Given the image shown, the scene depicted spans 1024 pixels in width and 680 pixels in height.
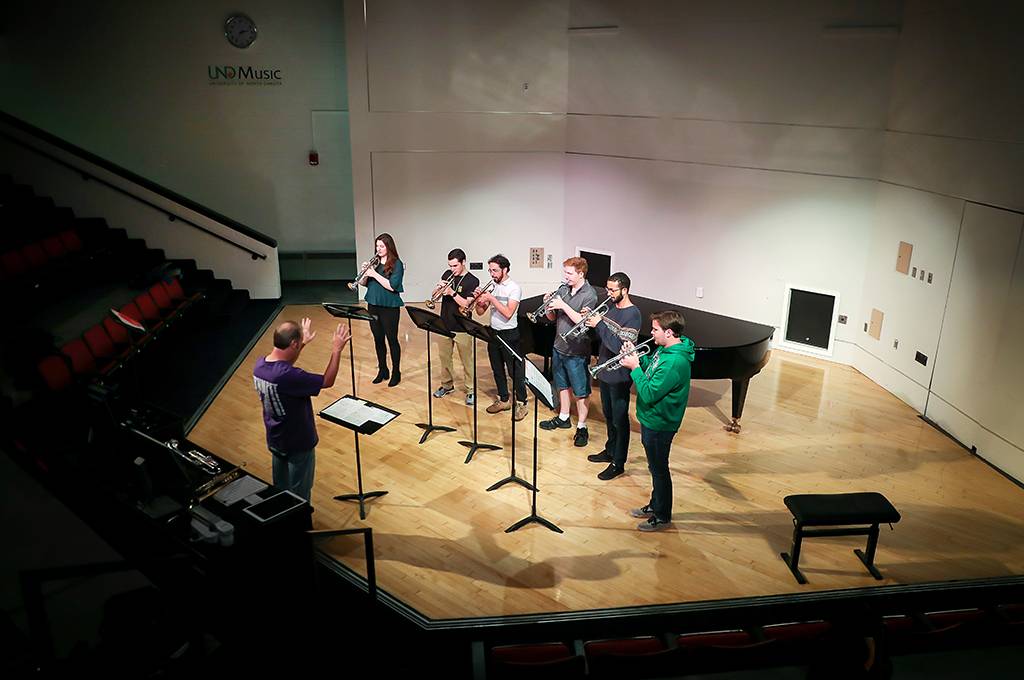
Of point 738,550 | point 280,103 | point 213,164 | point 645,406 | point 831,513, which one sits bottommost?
point 738,550

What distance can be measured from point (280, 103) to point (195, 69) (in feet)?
3.90

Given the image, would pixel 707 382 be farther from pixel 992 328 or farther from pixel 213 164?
pixel 213 164

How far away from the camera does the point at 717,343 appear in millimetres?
6844

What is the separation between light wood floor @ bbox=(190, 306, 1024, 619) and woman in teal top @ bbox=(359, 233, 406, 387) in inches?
12.2

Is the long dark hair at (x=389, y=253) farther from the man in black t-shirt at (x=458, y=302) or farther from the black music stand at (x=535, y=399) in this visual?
the black music stand at (x=535, y=399)

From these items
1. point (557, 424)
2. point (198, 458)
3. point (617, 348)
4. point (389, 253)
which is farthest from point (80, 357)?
point (617, 348)

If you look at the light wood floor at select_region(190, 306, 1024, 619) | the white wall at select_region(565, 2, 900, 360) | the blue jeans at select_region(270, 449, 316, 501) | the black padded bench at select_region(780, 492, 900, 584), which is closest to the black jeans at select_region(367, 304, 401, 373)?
the light wood floor at select_region(190, 306, 1024, 619)

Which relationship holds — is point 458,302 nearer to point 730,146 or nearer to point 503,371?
point 503,371

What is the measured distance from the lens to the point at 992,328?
6.86 metres

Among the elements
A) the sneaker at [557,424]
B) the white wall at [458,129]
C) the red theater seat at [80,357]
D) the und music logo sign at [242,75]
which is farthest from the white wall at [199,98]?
the sneaker at [557,424]

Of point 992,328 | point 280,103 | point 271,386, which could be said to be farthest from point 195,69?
point 992,328

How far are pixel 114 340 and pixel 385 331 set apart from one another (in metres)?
2.63

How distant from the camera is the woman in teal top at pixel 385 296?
755cm

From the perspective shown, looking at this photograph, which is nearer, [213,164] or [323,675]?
[323,675]
